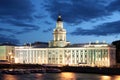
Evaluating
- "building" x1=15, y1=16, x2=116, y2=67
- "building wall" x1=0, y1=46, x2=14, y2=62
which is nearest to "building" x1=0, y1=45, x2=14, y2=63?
"building wall" x1=0, y1=46, x2=14, y2=62

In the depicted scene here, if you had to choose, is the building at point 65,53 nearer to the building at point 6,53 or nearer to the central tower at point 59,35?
the central tower at point 59,35

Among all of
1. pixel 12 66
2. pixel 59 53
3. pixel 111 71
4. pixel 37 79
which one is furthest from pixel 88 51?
pixel 37 79

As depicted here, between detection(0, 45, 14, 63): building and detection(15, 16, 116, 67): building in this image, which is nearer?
detection(15, 16, 116, 67): building

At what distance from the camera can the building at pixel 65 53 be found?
15050 cm

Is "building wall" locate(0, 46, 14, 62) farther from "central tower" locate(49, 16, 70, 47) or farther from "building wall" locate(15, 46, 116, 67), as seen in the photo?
"central tower" locate(49, 16, 70, 47)

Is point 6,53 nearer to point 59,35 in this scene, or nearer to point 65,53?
point 59,35

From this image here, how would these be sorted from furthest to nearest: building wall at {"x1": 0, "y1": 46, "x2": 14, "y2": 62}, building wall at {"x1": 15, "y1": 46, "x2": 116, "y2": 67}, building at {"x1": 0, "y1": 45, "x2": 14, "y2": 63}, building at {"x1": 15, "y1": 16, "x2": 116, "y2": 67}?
building wall at {"x1": 0, "y1": 46, "x2": 14, "y2": 62} → building at {"x1": 0, "y1": 45, "x2": 14, "y2": 63} → building at {"x1": 15, "y1": 16, "x2": 116, "y2": 67} → building wall at {"x1": 15, "y1": 46, "x2": 116, "y2": 67}

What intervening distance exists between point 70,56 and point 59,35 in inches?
426

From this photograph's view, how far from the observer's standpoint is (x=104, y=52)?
151 m

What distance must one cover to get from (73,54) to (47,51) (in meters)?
11.7

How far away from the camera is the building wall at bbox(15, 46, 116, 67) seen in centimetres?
15025

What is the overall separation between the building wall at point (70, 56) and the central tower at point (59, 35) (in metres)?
2.35

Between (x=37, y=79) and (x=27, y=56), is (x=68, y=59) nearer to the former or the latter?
(x=27, y=56)

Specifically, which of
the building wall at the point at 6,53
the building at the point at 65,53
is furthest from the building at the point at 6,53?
the building at the point at 65,53
